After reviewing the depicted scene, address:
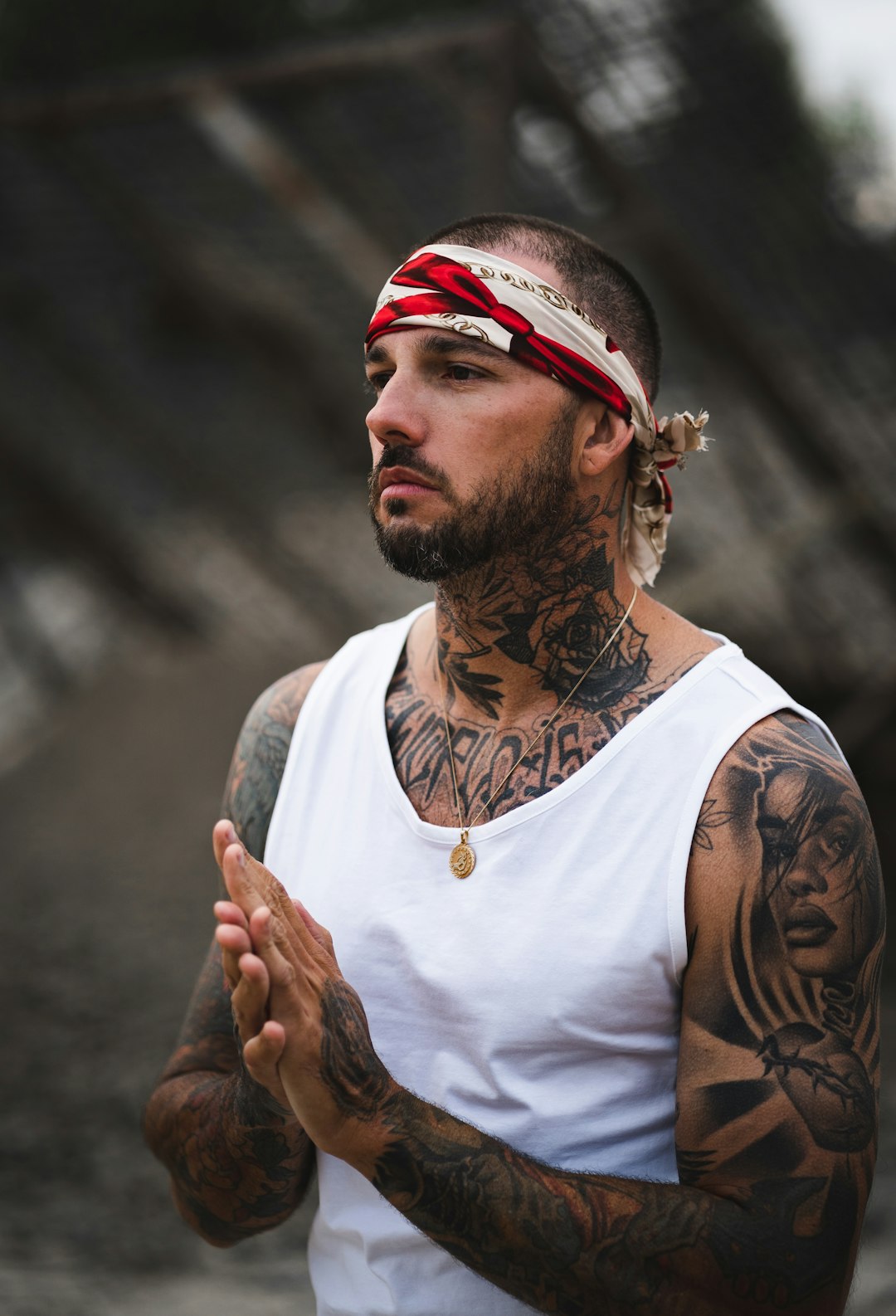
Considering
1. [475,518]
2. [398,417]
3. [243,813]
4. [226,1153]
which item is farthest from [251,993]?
[398,417]

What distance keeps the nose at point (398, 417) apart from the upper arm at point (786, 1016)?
80 centimetres

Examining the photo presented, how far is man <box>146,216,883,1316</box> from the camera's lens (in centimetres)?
186

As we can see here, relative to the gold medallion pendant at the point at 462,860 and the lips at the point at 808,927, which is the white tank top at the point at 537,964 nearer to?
the gold medallion pendant at the point at 462,860

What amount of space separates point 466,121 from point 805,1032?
3.46m

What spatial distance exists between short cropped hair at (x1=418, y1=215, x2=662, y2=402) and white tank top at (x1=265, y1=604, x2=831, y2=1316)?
67 cm

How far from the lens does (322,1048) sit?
1.84 meters

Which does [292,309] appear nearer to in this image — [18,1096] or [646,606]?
[18,1096]

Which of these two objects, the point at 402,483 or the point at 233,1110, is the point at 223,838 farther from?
the point at 402,483

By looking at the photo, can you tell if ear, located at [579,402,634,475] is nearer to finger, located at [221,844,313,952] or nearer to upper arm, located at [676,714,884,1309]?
upper arm, located at [676,714,884,1309]

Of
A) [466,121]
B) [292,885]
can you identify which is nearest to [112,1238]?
[292,885]

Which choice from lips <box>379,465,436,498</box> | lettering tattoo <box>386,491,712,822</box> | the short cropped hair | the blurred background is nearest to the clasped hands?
lettering tattoo <box>386,491,712,822</box>

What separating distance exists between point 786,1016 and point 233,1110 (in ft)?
3.01

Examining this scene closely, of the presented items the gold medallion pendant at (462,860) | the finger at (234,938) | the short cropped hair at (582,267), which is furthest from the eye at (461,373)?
the finger at (234,938)

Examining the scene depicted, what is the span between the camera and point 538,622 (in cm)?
232
